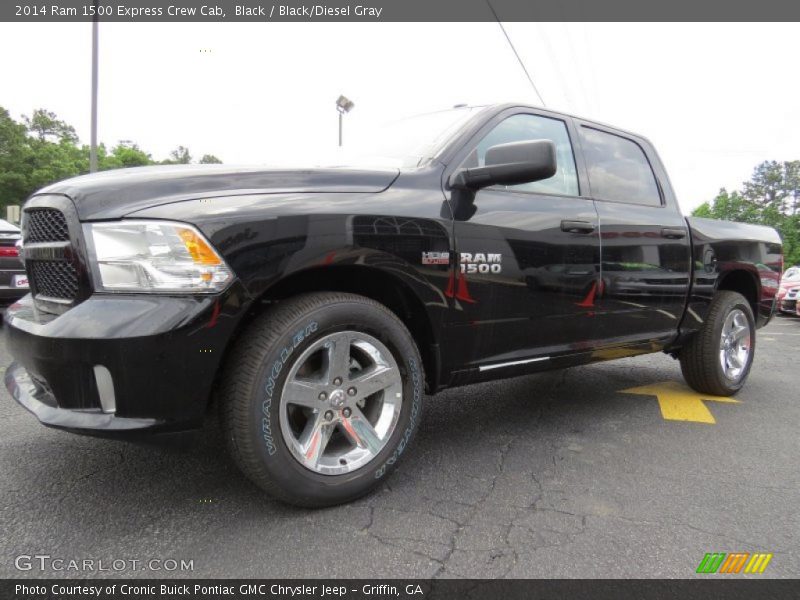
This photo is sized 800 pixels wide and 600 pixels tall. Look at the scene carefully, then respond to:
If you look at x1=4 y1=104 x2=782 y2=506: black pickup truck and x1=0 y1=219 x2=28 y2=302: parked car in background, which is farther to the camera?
x1=0 y1=219 x2=28 y2=302: parked car in background

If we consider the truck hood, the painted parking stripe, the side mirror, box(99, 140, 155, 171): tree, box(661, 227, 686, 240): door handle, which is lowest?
the painted parking stripe

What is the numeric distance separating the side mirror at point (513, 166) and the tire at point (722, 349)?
2.34 meters

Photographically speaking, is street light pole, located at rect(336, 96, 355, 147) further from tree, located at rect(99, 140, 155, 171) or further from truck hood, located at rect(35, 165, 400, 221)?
tree, located at rect(99, 140, 155, 171)

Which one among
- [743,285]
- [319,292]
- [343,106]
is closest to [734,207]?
[343,106]

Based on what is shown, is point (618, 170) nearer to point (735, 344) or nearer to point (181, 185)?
point (735, 344)

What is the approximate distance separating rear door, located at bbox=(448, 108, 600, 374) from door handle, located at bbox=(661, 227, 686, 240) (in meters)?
0.75

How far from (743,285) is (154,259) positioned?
4369mm

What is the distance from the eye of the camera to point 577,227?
302 centimetres

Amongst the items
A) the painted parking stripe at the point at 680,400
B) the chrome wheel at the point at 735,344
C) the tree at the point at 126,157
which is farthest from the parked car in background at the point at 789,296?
the tree at the point at 126,157

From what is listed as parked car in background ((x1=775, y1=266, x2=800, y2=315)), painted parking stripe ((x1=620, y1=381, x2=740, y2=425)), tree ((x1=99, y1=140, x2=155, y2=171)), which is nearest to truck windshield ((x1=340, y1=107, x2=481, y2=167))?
painted parking stripe ((x1=620, y1=381, x2=740, y2=425))

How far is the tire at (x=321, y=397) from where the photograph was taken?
6.55 ft

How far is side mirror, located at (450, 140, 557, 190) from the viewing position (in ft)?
7.99

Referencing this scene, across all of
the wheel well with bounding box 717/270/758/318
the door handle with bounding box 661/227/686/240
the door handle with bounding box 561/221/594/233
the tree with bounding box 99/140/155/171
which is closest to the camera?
the door handle with bounding box 561/221/594/233
